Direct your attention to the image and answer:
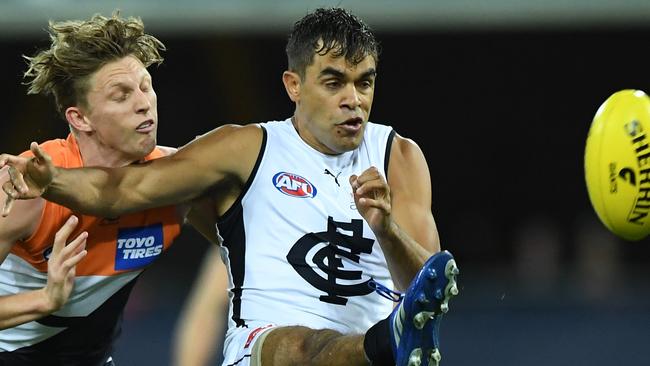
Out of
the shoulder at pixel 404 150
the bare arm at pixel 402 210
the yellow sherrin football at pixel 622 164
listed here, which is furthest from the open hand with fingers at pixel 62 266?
the yellow sherrin football at pixel 622 164

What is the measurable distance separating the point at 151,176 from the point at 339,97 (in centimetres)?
72

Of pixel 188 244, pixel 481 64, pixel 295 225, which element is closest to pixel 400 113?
pixel 481 64

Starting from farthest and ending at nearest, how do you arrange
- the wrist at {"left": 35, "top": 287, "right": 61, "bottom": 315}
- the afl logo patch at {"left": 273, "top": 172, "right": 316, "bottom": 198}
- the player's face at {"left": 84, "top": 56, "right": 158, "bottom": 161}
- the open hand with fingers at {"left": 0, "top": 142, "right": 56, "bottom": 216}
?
the afl logo patch at {"left": 273, "top": 172, "right": 316, "bottom": 198}, the player's face at {"left": 84, "top": 56, "right": 158, "bottom": 161}, the wrist at {"left": 35, "top": 287, "right": 61, "bottom": 315}, the open hand with fingers at {"left": 0, "top": 142, "right": 56, "bottom": 216}

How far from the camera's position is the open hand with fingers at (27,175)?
11.6 feet

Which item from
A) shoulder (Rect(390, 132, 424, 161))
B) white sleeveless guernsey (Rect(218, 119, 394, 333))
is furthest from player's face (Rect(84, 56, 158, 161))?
shoulder (Rect(390, 132, 424, 161))

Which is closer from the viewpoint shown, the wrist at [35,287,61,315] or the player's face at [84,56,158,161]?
the wrist at [35,287,61,315]

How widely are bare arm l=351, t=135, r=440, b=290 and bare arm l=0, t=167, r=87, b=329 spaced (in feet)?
3.07

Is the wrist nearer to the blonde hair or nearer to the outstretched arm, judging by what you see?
the outstretched arm

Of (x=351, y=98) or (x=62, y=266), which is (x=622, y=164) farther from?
(x=62, y=266)

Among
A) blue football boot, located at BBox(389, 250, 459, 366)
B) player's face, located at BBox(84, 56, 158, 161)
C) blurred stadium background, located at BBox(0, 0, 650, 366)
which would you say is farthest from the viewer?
blurred stadium background, located at BBox(0, 0, 650, 366)

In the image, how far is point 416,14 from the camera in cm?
1004

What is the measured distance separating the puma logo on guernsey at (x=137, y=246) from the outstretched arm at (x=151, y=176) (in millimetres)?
218

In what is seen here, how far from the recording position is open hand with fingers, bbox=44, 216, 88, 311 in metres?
3.62

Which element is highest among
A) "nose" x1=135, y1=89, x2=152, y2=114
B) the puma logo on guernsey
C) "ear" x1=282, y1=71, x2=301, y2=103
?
"ear" x1=282, y1=71, x2=301, y2=103
